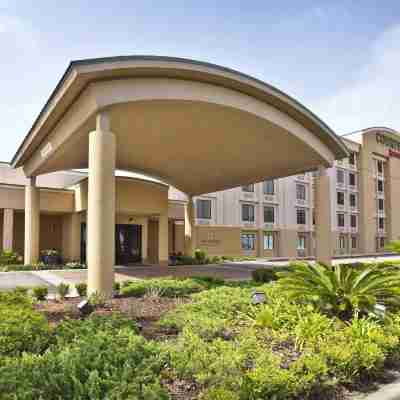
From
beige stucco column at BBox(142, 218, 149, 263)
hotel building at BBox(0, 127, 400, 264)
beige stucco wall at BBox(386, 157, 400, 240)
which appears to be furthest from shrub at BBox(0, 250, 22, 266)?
beige stucco wall at BBox(386, 157, 400, 240)

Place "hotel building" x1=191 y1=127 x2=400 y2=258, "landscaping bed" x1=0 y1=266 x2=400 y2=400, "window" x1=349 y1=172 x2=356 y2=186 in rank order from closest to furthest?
"landscaping bed" x1=0 y1=266 x2=400 y2=400 < "hotel building" x1=191 y1=127 x2=400 y2=258 < "window" x1=349 y1=172 x2=356 y2=186

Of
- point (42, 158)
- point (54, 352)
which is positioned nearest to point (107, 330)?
point (54, 352)

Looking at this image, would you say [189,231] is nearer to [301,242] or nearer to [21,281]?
[21,281]

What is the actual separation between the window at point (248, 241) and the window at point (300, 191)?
8.39m

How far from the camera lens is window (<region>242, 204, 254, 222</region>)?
138ft

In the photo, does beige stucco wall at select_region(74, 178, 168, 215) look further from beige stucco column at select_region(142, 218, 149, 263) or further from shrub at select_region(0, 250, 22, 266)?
shrub at select_region(0, 250, 22, 266)

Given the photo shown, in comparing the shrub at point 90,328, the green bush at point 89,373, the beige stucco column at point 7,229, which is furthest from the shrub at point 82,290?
the beige stucco column at point 7,229

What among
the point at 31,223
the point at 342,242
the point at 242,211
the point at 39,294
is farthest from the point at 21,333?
the point at 342,242

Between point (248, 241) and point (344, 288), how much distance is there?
34.8m

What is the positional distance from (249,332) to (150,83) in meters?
8.61

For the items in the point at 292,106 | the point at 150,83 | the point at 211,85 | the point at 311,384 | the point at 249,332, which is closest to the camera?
the point at 311,384

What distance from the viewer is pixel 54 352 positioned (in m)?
5.23

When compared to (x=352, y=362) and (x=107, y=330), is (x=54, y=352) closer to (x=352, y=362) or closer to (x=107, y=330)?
(x=107, y=330)

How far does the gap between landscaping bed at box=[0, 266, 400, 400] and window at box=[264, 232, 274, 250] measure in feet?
118
